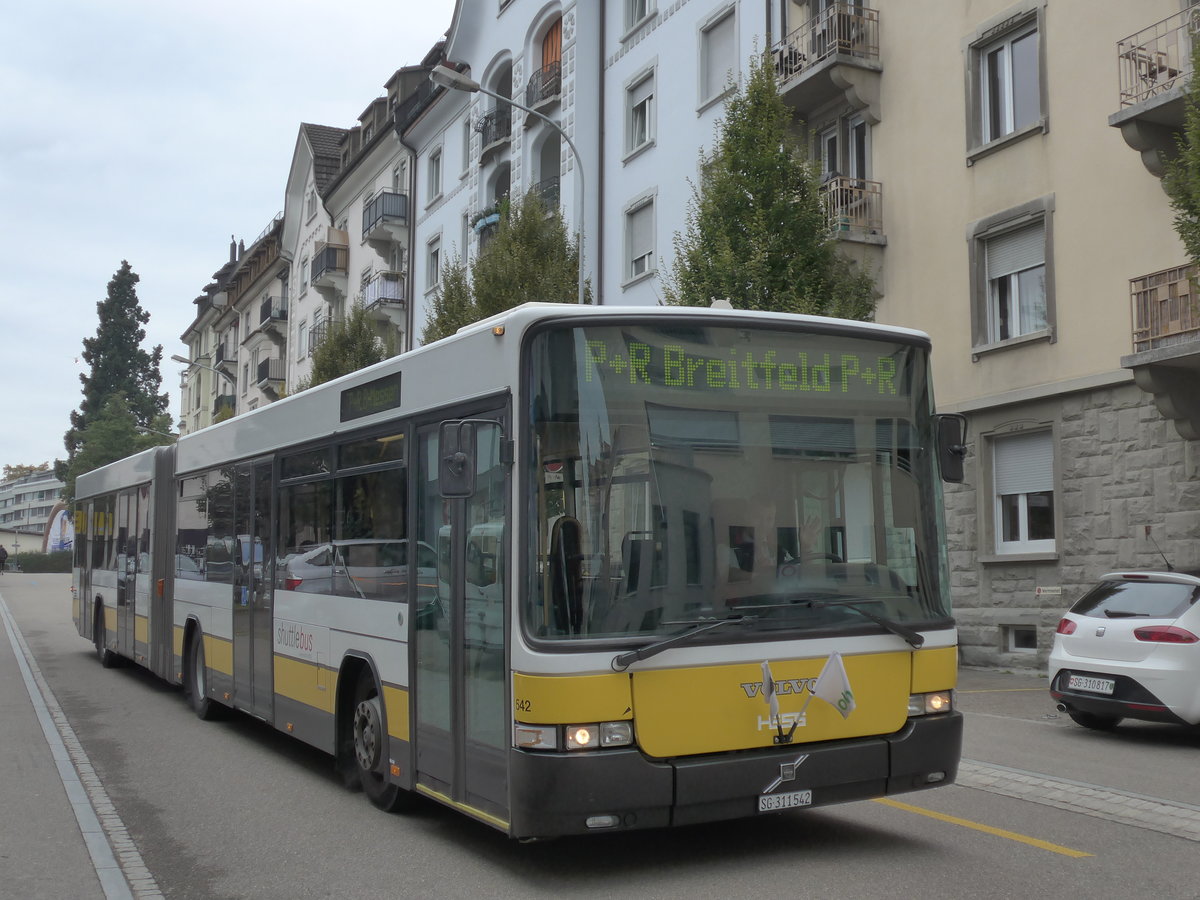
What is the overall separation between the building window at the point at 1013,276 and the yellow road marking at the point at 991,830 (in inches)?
426

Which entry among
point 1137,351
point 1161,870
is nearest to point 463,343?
point 1161,870

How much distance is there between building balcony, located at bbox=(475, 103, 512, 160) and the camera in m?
34.8

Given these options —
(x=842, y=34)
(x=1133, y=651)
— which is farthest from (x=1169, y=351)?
(x=842, y=34)

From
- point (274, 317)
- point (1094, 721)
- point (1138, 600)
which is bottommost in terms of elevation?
point (1094, 721)

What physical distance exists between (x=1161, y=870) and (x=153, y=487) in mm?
11979

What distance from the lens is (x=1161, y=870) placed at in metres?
6.55

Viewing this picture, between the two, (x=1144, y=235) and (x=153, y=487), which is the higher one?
(x=1144, y=235)

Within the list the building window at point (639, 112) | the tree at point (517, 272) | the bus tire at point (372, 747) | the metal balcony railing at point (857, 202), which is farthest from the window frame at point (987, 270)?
the bus tire at point (372, 747)

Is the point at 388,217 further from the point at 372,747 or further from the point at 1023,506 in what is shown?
the point at 372,747

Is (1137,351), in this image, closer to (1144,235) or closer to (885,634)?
(1144,235)

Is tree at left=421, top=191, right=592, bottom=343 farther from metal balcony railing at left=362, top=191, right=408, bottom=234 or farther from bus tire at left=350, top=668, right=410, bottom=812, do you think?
metal balcony railing at left=362, top=191, right=408, bottom=234

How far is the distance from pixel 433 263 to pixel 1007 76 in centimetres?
2433

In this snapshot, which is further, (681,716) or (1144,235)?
(1144,235)

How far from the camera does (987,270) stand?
18.9m
